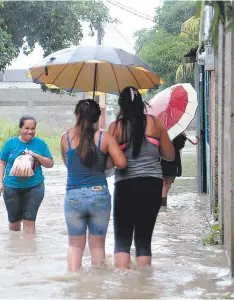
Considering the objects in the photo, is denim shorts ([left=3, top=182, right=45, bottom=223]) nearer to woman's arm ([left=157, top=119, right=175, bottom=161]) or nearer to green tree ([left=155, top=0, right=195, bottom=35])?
woman's arm ([left=157, top=119, right=175, bottom=161])

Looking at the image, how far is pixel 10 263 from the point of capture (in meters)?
7.37

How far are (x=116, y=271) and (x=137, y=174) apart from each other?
3.22ft

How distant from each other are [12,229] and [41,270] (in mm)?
1543

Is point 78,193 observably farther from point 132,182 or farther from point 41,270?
point 41,270

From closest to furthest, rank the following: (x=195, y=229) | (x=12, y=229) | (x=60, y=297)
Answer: (x=60, y=297) → (x=12, y=229) → (x=195, y=229)

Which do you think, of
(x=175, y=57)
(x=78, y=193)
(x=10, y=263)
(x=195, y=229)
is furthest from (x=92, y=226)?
(x=175, y=57)

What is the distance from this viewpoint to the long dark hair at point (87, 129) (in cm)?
589

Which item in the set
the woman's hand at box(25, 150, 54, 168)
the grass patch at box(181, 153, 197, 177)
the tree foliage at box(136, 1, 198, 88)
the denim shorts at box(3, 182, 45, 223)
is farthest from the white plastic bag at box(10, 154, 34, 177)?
the tree foliage at box(136, 1, 198, 88)

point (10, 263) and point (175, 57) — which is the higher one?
point (175, 57)

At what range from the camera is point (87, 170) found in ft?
19.5

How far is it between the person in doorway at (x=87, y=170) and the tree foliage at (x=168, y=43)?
2988cm

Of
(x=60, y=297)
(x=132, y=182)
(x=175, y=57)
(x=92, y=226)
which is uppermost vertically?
(x=175, y=57)

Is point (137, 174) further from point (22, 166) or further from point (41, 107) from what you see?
point (41, 107)

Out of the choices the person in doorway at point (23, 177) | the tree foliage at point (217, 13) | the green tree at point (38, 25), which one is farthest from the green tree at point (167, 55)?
the tree foliage at point (217, 13)
